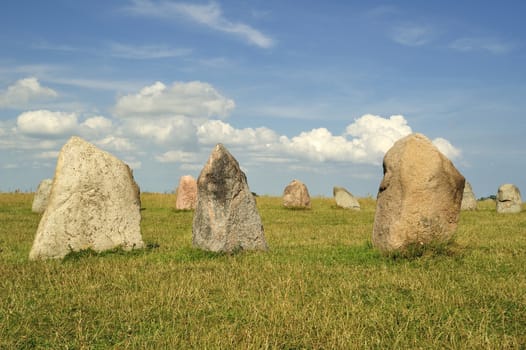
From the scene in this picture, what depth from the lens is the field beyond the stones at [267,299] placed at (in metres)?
6.66

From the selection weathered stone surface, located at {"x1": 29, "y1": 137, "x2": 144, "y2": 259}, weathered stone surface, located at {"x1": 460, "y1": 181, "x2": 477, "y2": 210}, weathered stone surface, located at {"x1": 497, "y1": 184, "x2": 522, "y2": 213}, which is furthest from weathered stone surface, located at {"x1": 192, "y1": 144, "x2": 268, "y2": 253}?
weathered stone surface, located at {"x1": 460, "y1": 181, "x2": 477, "y2": 210}

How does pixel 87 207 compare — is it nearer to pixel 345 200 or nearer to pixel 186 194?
pixel 186 194

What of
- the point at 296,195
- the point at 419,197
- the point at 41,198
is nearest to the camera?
the point at 419,197

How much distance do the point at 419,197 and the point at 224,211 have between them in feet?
15.7

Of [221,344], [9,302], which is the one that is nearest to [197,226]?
[9,302]

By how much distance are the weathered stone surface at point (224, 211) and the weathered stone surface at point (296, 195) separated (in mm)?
21962

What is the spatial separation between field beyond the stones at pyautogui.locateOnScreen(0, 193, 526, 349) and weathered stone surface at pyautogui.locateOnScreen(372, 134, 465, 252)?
0.52 m

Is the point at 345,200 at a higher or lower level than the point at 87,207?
higher

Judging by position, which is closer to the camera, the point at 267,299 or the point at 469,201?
the point at 267,299

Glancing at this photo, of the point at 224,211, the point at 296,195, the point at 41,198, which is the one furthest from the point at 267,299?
the point at 296,195

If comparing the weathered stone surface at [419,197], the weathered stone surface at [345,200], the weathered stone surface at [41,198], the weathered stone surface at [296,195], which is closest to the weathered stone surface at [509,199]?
the weathered stone surface at [345,200]

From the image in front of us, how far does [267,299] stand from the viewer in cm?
834

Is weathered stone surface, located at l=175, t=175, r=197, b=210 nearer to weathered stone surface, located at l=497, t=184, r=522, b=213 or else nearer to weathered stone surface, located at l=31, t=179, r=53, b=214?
weathered stone surface, located at l=31, t=179, r=53, b=214

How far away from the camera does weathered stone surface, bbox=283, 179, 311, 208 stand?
35.6 metres
